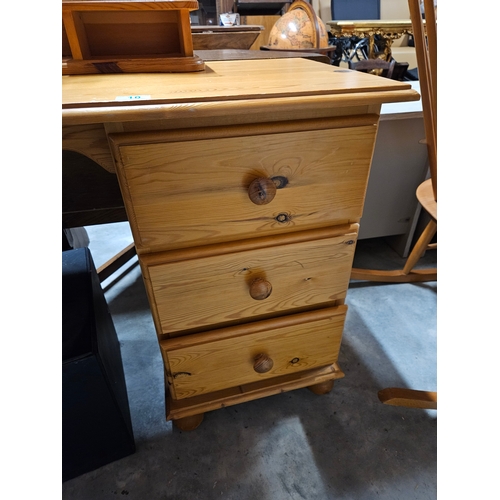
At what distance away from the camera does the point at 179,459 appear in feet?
2.69

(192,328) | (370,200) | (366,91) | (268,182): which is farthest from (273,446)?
(370,200)

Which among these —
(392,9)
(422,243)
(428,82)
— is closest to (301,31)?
(428,82)

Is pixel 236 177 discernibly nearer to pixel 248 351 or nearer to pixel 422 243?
pixel 248 351

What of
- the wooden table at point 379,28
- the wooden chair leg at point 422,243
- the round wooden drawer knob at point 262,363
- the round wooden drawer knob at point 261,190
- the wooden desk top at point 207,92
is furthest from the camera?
the wooden table at point 379,28

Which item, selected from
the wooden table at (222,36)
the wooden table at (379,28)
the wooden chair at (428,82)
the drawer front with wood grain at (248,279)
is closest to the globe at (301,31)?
the wooden table at (222,36)

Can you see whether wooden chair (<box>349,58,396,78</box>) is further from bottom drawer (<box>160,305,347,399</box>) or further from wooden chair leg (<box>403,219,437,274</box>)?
bottom drawer (<box>160,305,347,399</box>)

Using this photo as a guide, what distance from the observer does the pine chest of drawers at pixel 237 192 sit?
0.45 metres

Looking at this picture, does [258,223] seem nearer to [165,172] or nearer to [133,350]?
[165,172]

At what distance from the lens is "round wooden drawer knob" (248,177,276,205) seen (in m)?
0.51

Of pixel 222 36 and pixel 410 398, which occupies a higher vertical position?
pixel 222 36

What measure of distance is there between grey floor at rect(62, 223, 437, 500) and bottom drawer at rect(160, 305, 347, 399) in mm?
169

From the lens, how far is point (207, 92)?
447 millimetres

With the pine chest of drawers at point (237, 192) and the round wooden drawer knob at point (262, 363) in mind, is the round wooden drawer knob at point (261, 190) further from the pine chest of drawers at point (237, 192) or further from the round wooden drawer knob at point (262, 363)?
the round wooden drawer knob at point (262, 363)

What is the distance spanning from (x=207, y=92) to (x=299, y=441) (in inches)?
31.7
